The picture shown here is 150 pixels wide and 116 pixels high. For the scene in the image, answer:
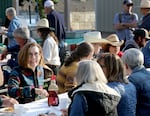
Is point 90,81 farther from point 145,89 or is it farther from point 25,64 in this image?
point 25,64

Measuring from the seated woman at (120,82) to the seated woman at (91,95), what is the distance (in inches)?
13.4

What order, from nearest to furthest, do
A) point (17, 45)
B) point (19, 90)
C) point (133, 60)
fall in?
point (133, 60)
point (19, 90)
point (17, 45)

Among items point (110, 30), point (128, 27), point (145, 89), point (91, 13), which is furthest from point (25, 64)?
point (91, 13)

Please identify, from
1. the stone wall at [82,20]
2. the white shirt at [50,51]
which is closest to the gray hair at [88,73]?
the white shirt at [50,51]

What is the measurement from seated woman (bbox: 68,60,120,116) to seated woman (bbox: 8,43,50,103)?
4.23 ft

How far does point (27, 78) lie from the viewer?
4832mm

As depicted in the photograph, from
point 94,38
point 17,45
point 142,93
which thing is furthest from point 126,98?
point 17,45

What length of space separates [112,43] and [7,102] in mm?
2573

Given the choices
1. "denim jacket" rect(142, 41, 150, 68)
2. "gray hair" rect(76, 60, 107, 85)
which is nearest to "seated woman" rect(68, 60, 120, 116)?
"gray hair" rect(76, 60, 107, 85)

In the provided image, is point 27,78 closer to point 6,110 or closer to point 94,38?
point 6,110

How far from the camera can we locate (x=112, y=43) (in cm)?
653

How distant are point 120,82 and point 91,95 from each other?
0.59m

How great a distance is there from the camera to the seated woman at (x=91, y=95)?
3.40 m

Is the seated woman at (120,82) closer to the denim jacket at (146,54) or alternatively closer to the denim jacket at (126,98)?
the denim jacket at (126,98)
